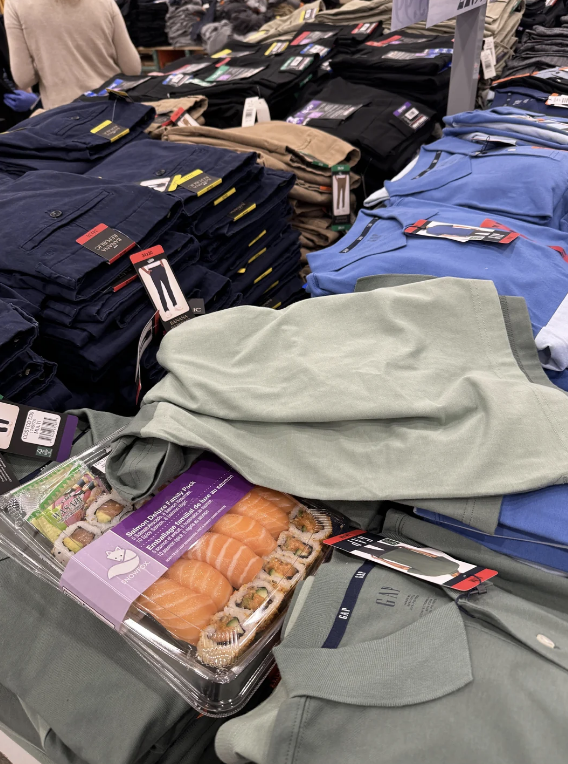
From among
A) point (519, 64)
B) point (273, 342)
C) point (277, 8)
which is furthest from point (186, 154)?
point (277, 8)

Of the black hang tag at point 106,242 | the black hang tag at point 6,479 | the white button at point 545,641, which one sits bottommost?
the black hang tag at point 6,479

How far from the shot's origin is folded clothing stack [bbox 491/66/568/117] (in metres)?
2.06

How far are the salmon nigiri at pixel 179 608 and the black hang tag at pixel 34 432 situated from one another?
0.39 meters

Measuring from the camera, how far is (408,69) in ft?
7.21

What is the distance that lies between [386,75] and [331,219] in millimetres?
860

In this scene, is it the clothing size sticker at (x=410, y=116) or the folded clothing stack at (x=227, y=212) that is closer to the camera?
the folded clothing stack at (x=227, y=212)

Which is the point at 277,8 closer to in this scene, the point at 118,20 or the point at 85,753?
the point at 118,20

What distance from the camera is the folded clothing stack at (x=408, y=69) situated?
7.13ft

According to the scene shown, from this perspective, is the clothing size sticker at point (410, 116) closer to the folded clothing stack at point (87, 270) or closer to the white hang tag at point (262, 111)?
the white hang tag at point (262, 111)

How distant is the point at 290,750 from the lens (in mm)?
552

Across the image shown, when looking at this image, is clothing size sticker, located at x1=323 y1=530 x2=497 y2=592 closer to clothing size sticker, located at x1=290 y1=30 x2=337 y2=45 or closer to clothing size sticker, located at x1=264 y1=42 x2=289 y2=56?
clothing size sticker, located at x1=264 y1=42 x2=289 y2=56

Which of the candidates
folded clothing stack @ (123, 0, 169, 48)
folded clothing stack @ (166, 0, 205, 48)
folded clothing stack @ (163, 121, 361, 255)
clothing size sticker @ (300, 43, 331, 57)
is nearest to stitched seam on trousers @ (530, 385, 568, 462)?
folded clothing stack @ (163, 121, 361, 255)

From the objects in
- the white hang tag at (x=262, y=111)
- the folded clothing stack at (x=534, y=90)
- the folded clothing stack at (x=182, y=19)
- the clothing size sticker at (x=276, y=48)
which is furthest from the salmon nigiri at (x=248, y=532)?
the folded clothing stack at (x=182, y=19)

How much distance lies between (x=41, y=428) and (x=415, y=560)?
0.69 m
